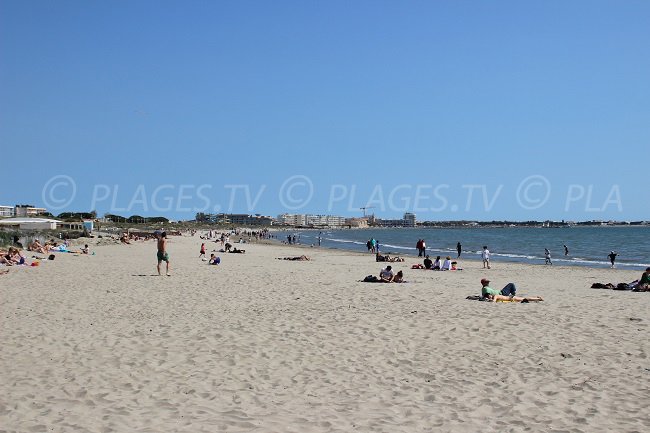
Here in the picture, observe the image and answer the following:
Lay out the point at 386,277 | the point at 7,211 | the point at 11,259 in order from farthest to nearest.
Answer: the point at 7,211 → the point at 11,259 → the point at 386,277

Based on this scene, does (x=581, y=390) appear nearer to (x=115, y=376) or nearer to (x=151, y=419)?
(x=151, y=419)

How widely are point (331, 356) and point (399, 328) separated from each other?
2.14m

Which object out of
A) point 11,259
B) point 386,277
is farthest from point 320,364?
point 11,259

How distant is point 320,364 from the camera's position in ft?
21.7

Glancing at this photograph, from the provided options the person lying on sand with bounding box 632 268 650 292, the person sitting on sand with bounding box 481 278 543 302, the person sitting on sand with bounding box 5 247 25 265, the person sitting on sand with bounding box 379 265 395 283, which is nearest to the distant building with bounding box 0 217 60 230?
the person sitting on sand with bounding box 5 247 25 265

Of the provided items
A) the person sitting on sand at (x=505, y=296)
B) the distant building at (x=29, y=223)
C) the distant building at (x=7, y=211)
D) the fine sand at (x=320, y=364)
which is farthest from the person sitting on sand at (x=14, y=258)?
the distant building at (x=7, y=211)

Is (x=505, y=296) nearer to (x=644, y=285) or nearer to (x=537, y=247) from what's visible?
(x=644, y=285)

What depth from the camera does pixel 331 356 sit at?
7.00 metres

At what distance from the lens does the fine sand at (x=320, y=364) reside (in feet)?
15.8

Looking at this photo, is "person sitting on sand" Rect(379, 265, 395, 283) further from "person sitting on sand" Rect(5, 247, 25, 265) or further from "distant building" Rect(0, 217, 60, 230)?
"distant building" Rect(0, 217, 60, 230)

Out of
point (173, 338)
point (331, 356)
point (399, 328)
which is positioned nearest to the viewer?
point (331, 356)

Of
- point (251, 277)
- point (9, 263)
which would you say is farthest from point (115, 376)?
point (9, 263)

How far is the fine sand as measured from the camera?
15.8ft

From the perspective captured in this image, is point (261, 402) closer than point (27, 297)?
Yes
